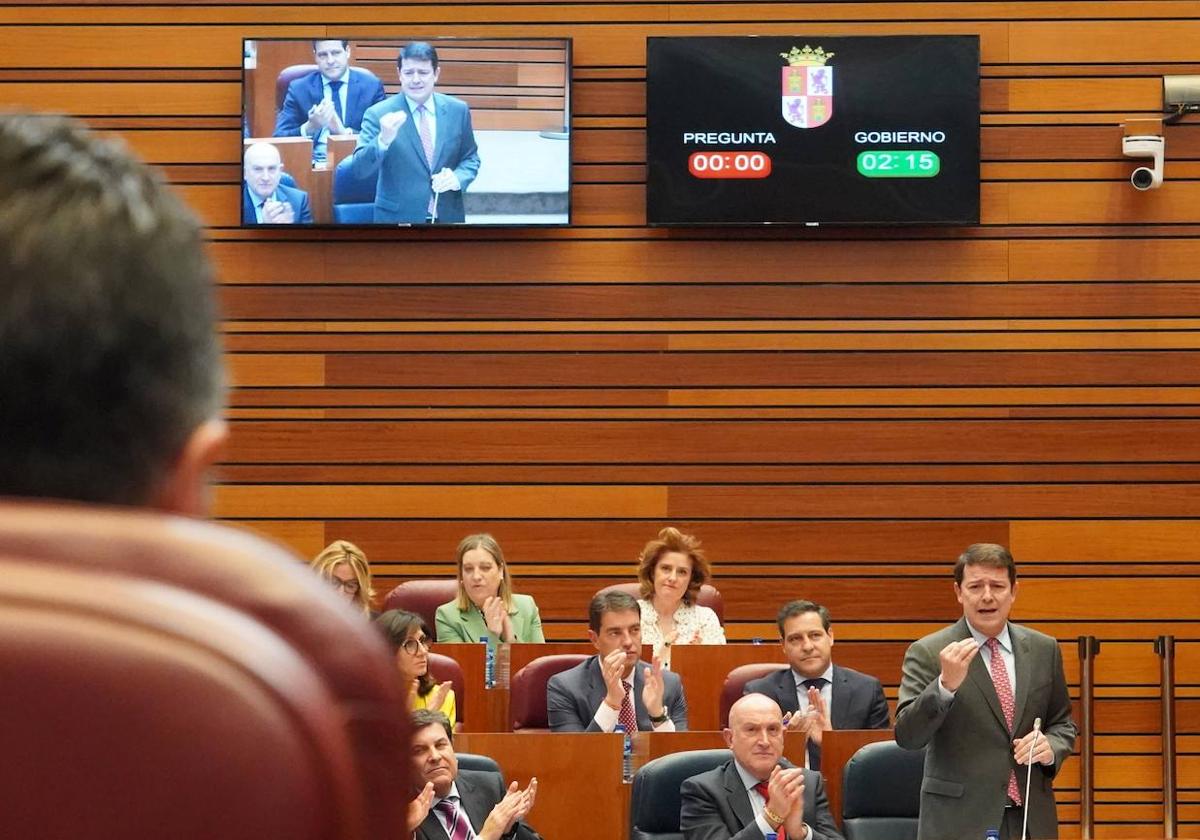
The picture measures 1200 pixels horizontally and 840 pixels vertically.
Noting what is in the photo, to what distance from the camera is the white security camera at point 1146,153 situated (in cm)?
735

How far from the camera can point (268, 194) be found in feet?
24.5

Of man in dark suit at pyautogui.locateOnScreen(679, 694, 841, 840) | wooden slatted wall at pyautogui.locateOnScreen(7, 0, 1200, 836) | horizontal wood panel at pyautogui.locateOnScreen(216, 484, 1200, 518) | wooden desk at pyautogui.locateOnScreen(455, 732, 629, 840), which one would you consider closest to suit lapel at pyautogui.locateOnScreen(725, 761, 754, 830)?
man in dark suit at pyautogui.locateOnScreen(679, 694, 841, 840)

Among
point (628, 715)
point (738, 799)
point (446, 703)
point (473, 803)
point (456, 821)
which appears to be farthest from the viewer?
point (628, 715)

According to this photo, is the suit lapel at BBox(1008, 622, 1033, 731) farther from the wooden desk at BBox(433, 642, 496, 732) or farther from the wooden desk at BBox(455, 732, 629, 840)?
the wooden desk at BBox(433, 642, 496, 732)

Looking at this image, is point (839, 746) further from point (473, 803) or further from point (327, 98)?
point (327, 98)

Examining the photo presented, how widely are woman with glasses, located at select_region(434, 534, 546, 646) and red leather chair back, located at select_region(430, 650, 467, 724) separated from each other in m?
0.49

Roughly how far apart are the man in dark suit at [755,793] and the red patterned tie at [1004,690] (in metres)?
0.56

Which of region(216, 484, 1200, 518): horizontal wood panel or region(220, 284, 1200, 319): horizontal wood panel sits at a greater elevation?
region(220, 284, 1200, 319): horizontal wood panel

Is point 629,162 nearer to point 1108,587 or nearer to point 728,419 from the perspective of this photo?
point 728,419

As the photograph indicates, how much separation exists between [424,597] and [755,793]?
2.51 m

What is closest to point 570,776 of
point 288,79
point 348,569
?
point 348,569

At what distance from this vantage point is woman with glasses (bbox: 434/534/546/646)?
6.54 m

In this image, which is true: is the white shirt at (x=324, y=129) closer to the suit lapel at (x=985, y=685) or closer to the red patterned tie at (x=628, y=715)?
the red patterned tie at (x=628, y=715)

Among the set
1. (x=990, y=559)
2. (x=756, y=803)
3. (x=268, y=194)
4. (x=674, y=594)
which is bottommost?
(x=756, y=803)
